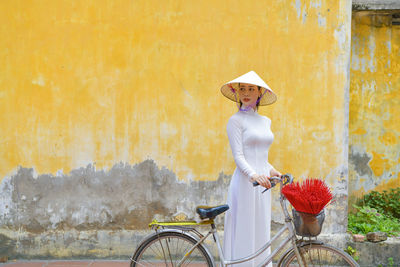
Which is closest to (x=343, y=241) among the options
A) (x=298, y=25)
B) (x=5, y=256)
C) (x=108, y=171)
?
(x=298, y=25)

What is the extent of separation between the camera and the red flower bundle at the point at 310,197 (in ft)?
8.36

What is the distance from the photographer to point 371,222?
493cm

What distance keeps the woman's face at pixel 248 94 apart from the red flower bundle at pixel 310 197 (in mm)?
875

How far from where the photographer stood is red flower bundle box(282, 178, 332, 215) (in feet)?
8.36

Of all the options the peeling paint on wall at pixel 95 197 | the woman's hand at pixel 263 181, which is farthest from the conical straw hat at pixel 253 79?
the peeling paint on wall at pixel 95 197

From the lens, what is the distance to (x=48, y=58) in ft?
15.0

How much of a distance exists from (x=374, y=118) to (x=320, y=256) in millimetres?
3340

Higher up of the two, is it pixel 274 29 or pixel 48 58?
pixel 274 29

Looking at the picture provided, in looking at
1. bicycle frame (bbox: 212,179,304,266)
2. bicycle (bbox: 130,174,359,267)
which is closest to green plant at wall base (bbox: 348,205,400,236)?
bicycle (bbox: 130,174,359,267)

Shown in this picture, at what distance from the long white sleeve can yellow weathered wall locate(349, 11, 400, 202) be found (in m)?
3.01

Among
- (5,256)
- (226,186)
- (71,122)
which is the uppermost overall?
(71,122)

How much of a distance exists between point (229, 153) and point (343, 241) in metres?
1.67

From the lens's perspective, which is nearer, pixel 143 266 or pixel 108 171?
pixel 143 266

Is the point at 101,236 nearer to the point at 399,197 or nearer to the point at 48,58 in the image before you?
the point at 48,58
